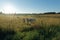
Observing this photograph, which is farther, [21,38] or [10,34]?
[10,34]

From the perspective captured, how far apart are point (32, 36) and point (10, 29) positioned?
7.48 ft

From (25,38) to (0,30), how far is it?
7.21 feet

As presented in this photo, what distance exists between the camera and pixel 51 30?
11.2 metres

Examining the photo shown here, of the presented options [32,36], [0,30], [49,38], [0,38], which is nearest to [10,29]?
[0,30]

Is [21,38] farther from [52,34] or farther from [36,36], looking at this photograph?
[52,34]

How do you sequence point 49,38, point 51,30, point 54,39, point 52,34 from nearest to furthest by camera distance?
point 54,39 < point 49,38 < point 52,34 < point 51,30

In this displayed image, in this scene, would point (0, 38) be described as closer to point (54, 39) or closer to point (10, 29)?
point (10, 29)

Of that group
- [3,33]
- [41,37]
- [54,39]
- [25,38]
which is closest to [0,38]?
[3,33]

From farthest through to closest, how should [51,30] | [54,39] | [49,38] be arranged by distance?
[51,30] → [49,38] → [54,39]

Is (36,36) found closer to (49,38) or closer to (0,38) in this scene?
(49,38)

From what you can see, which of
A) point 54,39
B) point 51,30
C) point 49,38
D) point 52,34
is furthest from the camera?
→ point 51,30

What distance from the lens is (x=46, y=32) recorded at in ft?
35.6

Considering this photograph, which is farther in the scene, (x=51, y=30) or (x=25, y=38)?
(x=51, y=30)

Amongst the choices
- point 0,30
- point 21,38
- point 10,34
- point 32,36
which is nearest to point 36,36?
point 32,36
